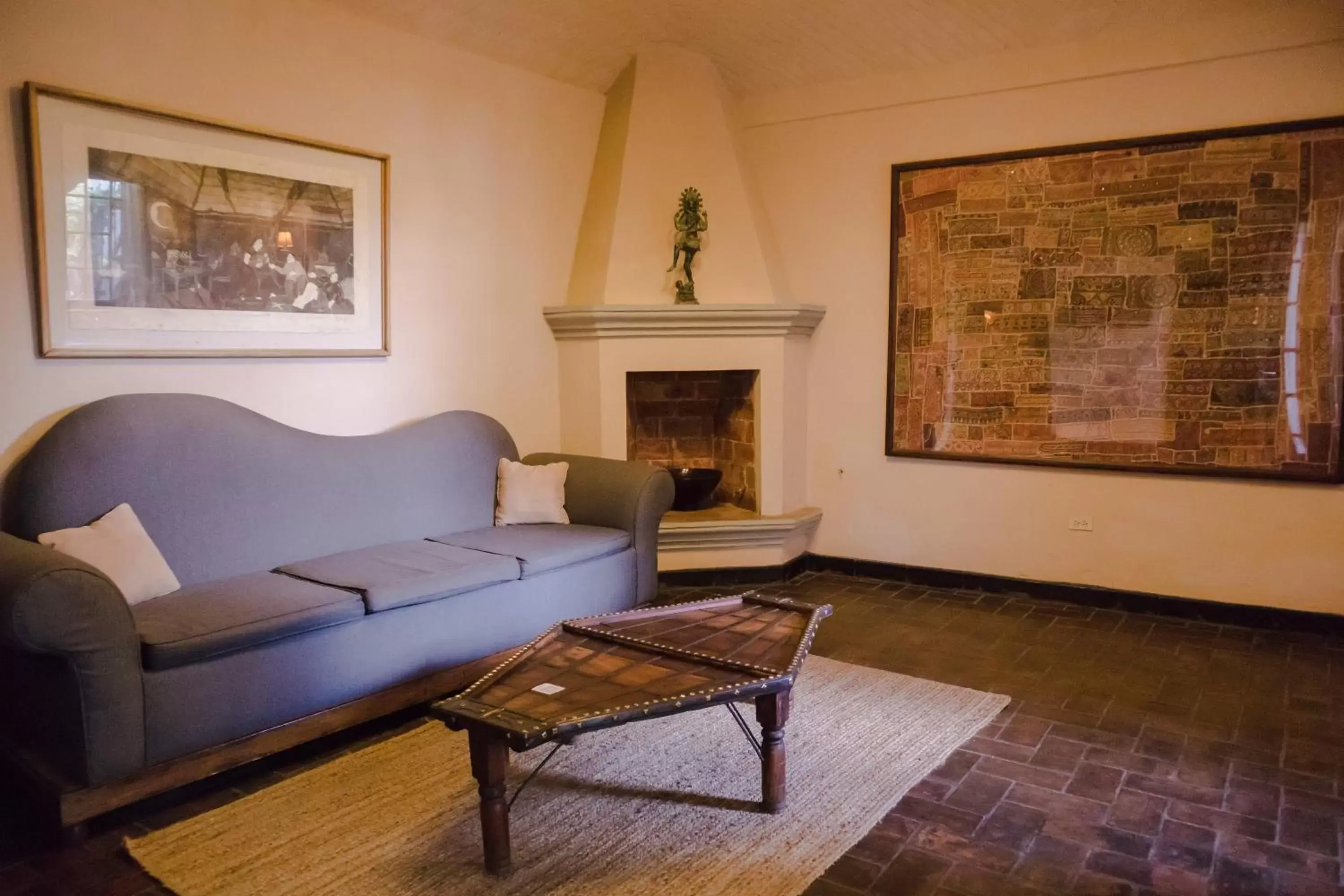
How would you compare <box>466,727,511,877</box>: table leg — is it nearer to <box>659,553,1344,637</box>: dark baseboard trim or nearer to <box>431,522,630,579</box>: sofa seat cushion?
<box>431,522,630,579</box>: sofa seat cushion

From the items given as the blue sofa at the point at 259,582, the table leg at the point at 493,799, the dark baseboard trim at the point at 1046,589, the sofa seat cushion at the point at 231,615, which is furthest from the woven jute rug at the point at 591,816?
the dark baseboard trim at the point at 1046,589

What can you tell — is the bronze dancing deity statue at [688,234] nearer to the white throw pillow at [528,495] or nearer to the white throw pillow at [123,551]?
the white throw pillow at [528,495]

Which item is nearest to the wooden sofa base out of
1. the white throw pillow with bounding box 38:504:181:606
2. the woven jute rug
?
the woven jute rug

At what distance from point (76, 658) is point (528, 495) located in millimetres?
2078

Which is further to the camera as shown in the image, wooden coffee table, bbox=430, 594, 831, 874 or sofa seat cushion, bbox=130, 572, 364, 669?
sofa seat cushion, bbox=130, 572, 364, 669

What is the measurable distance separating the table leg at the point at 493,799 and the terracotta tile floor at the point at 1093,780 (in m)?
0.75

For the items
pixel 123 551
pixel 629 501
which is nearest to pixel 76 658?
pixel 123 551

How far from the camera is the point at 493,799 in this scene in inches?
85.5

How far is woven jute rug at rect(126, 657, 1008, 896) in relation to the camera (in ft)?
7.13

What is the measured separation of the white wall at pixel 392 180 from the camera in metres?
2.97

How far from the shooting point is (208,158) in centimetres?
338

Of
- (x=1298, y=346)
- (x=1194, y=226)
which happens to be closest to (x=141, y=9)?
(x=1194, y=226)

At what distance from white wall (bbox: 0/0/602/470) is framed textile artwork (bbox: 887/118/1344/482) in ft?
6.20

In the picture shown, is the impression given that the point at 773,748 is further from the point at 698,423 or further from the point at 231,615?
the point at 698,423
